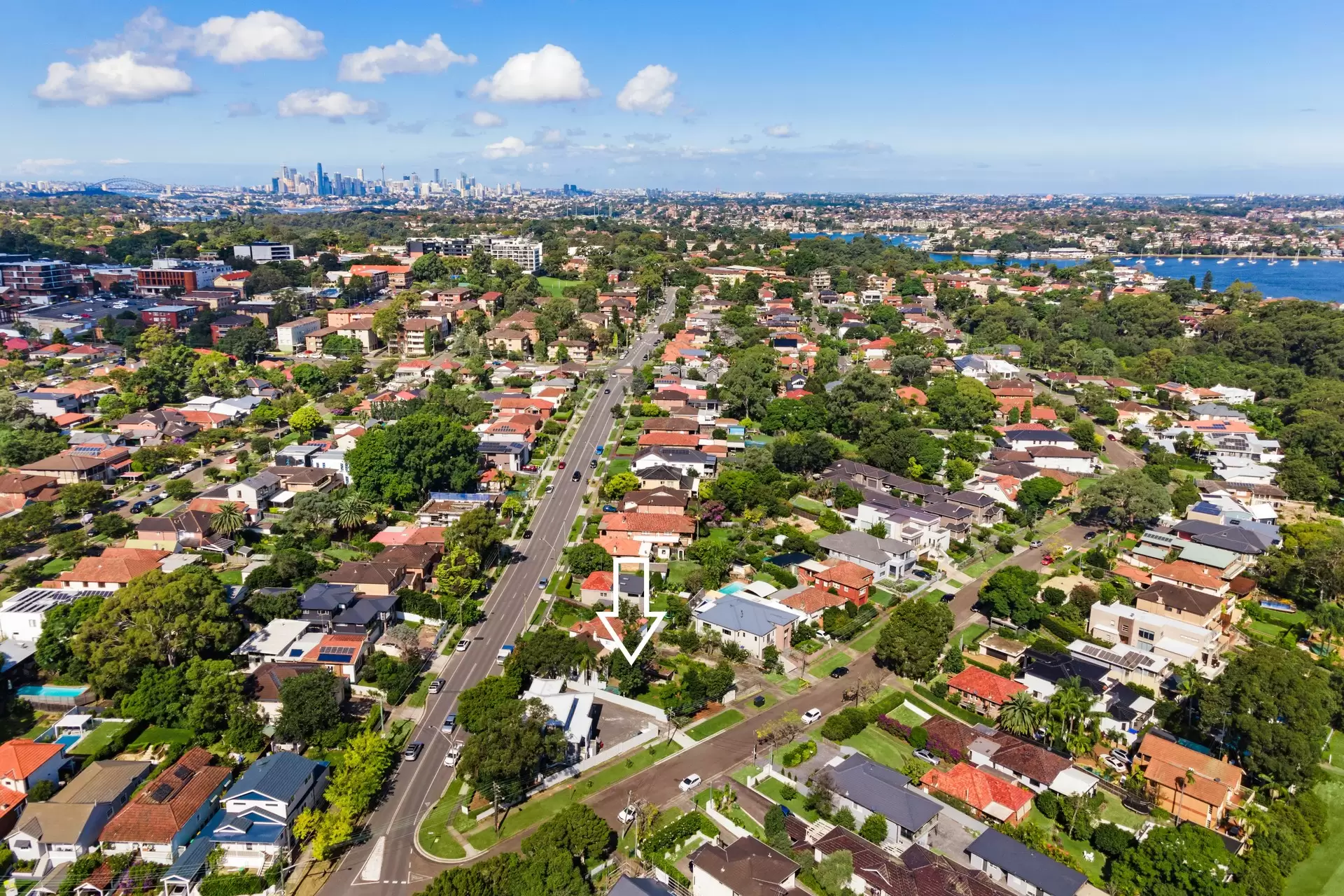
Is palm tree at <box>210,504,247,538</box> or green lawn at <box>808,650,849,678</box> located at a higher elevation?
palm tree at <box>210,504,247,538</box>

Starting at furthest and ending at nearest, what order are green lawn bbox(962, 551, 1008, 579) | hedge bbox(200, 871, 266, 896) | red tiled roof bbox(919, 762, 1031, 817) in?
green lawn bbox(962, 551, 1008, 579)
red tiled roof bbox(919, 762, 1031, 817)
hedge bbox(200, 871, 266, 896)

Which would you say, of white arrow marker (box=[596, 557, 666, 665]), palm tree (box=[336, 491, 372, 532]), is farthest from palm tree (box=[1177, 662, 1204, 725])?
palm tree (box=[336, 491, 372, 532])

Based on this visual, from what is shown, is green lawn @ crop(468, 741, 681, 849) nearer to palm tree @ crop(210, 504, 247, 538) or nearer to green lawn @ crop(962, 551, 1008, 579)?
green lawn @ crop(962, 551, 1008, 579)

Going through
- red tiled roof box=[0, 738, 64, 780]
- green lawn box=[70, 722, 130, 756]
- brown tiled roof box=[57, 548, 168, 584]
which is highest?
brown tiled roof box=[57, 548, 168, 584]

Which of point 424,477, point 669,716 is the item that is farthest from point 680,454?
point 669,716

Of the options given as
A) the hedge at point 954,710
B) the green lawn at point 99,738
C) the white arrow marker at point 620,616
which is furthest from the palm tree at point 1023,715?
the green lawn at point 99,738

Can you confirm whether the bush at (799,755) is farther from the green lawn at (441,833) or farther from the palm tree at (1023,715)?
the green lawn at (441,833)

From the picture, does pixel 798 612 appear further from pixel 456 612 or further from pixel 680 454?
pixel 680 454
